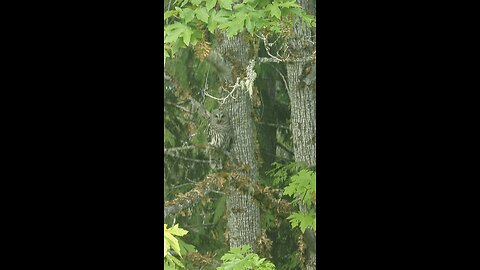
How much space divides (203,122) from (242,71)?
29 centimetres

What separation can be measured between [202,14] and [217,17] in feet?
0.22

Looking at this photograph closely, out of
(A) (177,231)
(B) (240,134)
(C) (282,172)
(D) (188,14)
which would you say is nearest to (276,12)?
(D) (188,14)

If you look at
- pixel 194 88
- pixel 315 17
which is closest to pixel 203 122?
pixel 194 88

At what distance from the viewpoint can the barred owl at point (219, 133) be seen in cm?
847

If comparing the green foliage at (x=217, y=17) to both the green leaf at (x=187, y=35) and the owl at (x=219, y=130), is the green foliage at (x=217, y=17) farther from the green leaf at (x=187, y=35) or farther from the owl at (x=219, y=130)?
the owl at (x=219, y=130)

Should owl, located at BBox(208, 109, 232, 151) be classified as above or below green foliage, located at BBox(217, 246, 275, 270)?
above

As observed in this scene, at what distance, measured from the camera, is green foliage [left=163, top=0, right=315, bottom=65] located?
837cm

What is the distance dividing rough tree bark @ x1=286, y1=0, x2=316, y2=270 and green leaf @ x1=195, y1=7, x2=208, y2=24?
40 centimetres

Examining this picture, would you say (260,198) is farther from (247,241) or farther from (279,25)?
(279,25)

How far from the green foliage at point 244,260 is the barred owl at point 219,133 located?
0.39 metres

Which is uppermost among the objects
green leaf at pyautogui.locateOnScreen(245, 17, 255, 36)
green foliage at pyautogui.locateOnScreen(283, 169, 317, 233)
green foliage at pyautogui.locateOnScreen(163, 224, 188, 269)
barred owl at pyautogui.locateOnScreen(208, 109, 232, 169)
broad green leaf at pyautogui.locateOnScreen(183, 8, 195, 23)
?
broad green leaf at pyautogui.locateOnScreen(183, 8, 195, 23)

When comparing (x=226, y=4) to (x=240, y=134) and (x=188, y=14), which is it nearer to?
(x=188, y=14)

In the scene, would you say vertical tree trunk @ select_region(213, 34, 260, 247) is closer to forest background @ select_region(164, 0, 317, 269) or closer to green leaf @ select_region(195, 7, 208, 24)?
forest background @ select_region(164, 0, 317, 269)

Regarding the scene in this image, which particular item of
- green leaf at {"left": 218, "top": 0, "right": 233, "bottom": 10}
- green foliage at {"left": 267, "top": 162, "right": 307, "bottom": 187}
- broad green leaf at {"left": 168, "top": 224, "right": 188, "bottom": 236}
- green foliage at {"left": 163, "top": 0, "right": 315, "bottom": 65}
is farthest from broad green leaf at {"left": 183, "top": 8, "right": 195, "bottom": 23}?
broad green leaf at {"left": 168, "top": 224, "right": 188, "bottom": 236}
